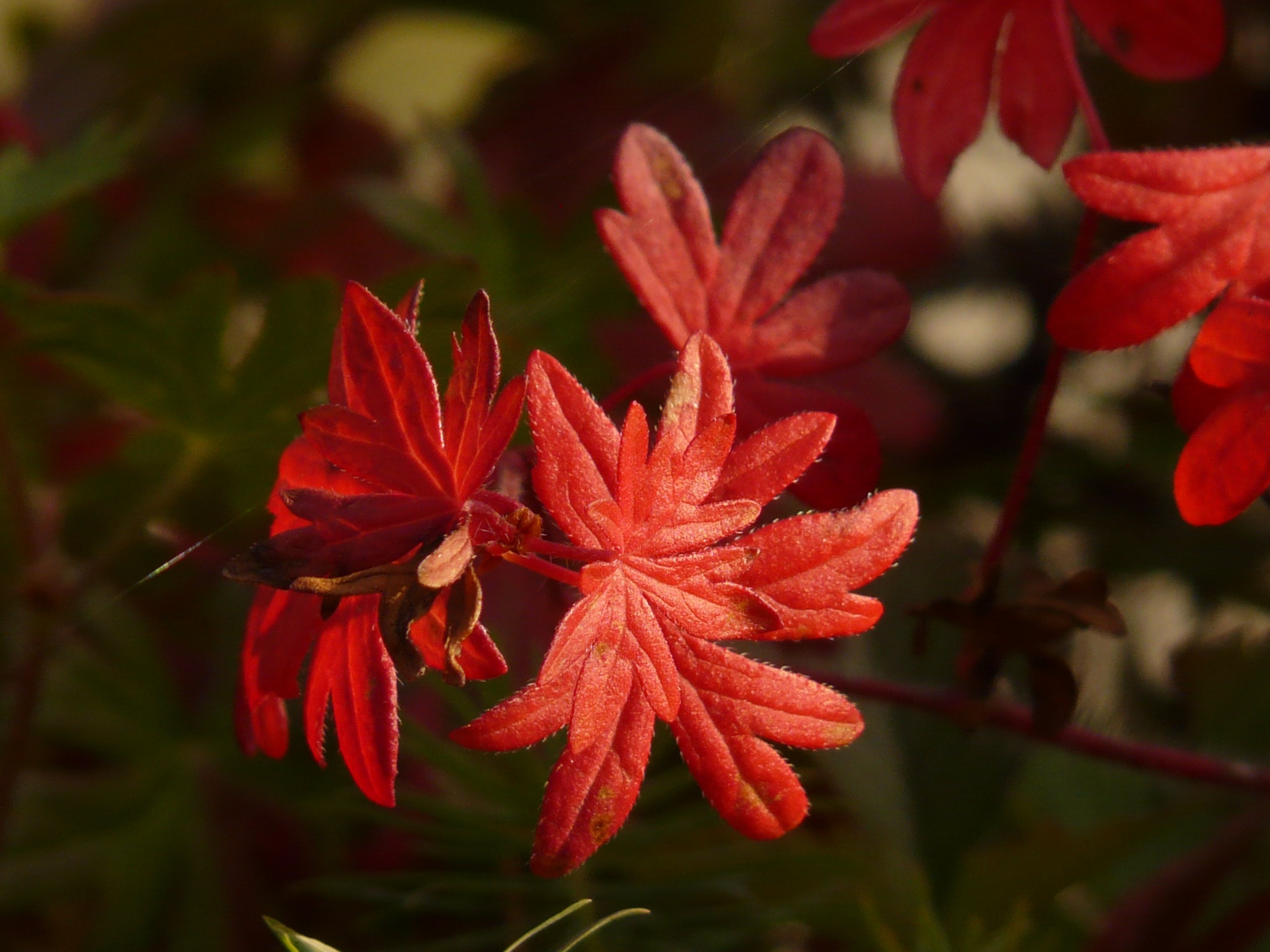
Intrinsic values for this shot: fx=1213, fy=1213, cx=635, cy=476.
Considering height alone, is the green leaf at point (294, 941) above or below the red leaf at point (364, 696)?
below

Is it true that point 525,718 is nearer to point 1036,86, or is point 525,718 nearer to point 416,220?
point 1036,86

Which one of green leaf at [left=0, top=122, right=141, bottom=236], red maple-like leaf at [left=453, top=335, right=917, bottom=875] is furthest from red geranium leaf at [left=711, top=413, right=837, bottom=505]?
green leaf at [left=0, top=122, right=141, bottom=236]

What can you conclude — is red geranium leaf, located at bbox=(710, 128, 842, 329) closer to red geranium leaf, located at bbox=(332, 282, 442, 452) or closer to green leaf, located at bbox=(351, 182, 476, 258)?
red geranium leaf, located at bbox=(332, 282, 442, 452)

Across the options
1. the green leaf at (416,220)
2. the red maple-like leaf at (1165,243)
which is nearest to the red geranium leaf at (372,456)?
the red maple-like leaf at (1165,243)

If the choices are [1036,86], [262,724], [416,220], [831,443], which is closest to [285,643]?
[262,724]

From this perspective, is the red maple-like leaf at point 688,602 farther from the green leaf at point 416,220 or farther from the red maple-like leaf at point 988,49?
the green leaf at point 416,220

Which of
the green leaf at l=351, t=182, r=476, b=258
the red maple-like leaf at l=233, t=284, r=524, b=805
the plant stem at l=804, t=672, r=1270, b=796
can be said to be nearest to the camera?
the red maple-like leaf at l=233, t=284, r=524, b=805

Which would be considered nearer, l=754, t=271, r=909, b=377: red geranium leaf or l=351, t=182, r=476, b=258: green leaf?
l=754, t=271, r=909, b=377: red geranium leaf
